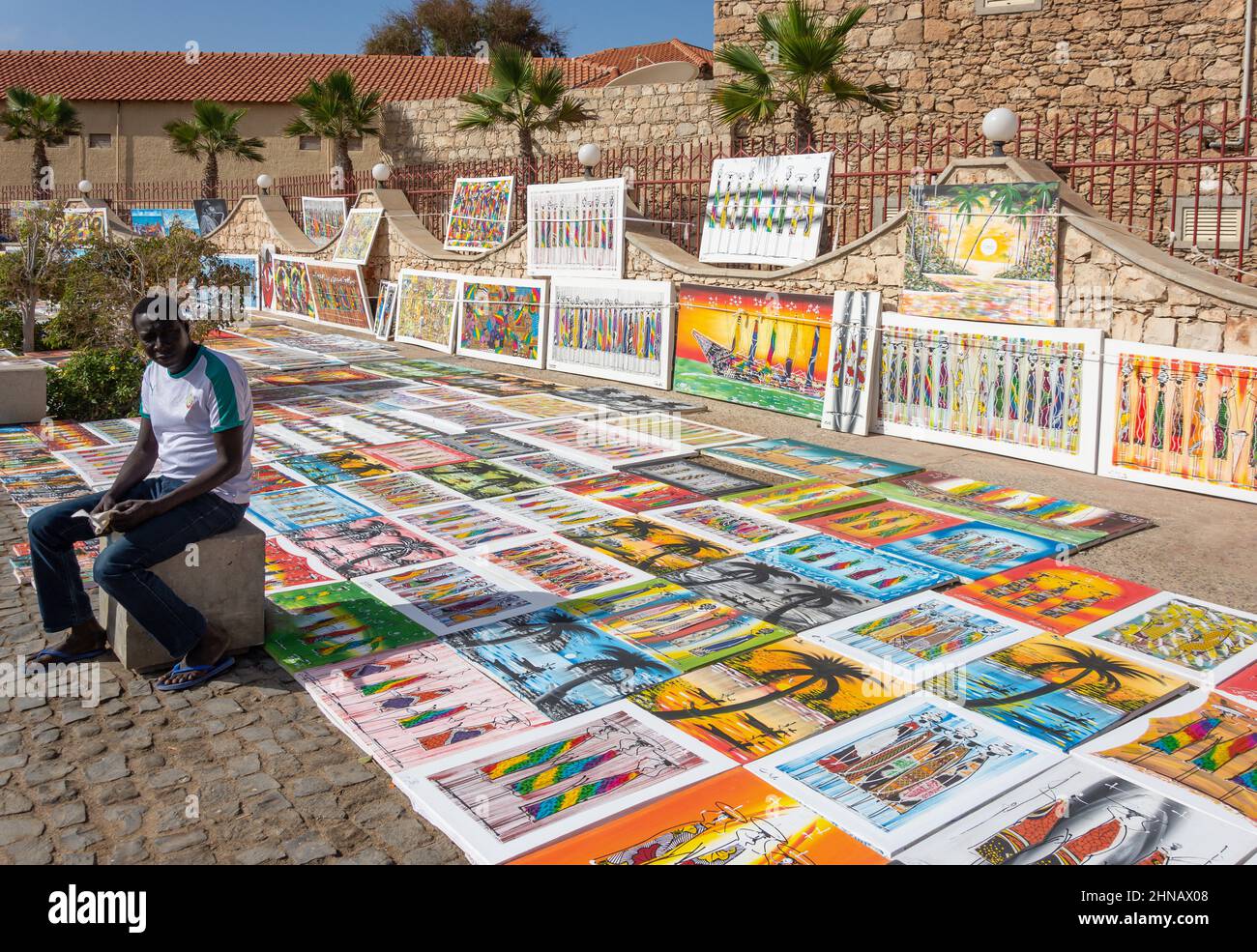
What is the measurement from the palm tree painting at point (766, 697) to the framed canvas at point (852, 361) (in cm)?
532

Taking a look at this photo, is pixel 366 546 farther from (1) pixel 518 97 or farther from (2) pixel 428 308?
(1) pixel 518 97

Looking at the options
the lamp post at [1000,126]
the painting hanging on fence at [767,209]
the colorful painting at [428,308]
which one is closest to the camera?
the lamp post at [1000,126]

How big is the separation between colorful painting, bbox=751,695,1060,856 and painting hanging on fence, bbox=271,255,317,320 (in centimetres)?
1771

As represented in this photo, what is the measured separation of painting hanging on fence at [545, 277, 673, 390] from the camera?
484 inches

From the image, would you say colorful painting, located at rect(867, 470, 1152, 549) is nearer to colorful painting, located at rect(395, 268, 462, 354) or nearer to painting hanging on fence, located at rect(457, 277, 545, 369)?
painting hanging on fence, located at rect(457, 277, 545, 369)

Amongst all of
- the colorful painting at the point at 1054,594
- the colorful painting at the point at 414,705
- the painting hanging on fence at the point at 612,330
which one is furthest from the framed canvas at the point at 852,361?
the colorful painting at the point at 414,705

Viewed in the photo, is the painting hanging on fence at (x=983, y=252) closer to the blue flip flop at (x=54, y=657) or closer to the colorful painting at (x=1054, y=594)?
the colorful painting at (x=1054, y=594)

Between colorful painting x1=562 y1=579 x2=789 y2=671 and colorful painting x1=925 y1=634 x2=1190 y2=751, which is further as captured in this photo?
colorful painting x1=562 y1=579 x2=789 y2=671

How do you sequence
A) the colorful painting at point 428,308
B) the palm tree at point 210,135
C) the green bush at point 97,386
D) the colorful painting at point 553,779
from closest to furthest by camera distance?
the colorful painting at point 553,779
the green bush at point 97,386
the colorful painting at point 428,308
the palm tree at point 210,135

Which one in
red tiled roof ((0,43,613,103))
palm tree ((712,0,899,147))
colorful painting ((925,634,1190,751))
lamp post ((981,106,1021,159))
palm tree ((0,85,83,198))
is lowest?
colorful painting ((925,634,1190,751))

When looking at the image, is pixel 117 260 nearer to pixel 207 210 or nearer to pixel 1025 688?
pixel 1025 688

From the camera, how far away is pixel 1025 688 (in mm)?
4719

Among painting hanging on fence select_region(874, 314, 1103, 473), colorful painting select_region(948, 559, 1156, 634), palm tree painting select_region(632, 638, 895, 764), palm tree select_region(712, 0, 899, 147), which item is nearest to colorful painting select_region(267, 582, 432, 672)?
palm tree painting select_region(632, 638, 895, 764)

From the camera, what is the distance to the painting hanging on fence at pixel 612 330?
12.3 metres
